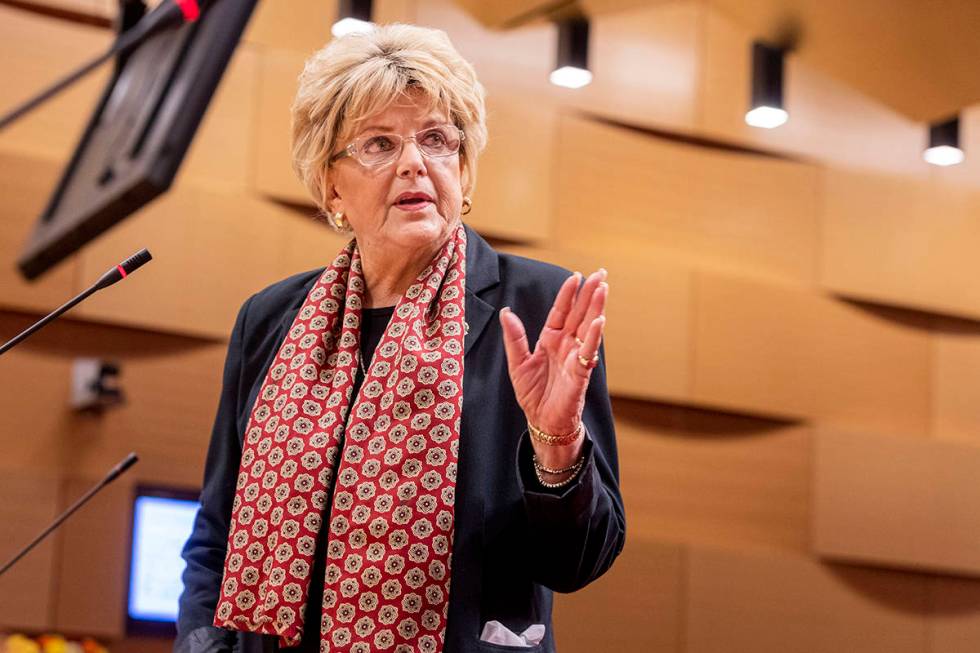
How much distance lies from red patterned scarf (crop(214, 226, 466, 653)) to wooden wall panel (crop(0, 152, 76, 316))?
8.26 feet

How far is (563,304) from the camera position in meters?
1.50

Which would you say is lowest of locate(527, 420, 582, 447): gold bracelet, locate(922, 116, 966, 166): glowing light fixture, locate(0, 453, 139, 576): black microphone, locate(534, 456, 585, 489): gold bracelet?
locate(0, 453, 139, 576): black microphone

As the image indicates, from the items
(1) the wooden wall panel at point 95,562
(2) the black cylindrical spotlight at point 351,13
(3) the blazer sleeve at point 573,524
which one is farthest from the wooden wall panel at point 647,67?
(3) the blazer sleeve at point 573,524

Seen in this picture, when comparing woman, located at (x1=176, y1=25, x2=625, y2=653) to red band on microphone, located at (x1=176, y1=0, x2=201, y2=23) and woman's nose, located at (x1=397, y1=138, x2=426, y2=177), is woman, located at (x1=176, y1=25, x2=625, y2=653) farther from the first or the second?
red band on microphone, located at (x1=176, y1=0, x2=201, y2=23)

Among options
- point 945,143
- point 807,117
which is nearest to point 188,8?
point 807,117

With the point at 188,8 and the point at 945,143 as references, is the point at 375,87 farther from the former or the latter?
the point at 945,143

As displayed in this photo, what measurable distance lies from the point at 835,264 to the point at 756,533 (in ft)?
3.75

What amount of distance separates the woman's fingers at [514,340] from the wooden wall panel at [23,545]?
2895mm

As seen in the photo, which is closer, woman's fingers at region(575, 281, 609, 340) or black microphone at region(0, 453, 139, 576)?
woman's fingers at region(575, 281, 609, 340)

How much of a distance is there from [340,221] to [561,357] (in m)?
0.58

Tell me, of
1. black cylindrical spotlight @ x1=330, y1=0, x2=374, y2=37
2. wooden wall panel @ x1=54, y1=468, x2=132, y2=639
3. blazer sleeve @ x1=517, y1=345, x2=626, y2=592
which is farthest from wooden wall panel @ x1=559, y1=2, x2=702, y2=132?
blazer sleeve @ x1=517, y1=345, x2=626, y2=592

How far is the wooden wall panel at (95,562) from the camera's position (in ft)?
13.3

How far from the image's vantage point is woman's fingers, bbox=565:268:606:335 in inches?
58.4

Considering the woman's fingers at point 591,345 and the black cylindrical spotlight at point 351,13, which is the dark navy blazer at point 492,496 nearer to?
the woman's fingers at point 591,345
